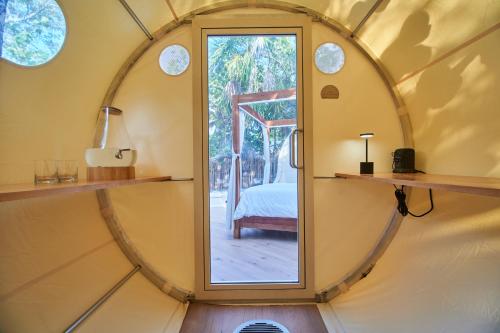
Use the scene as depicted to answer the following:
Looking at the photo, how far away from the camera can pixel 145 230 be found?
1.74 metres

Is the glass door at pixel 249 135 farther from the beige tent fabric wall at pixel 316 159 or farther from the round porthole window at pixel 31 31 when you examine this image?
the round porthole window at pixel 31 31

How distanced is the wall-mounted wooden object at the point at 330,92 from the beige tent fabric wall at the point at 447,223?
40 cm

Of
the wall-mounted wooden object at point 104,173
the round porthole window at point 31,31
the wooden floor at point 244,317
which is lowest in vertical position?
the wooden floor at point 244,317

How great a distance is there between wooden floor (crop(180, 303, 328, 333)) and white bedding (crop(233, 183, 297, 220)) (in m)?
0.63

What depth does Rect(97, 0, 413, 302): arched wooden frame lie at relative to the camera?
1.66m

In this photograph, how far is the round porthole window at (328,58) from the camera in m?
1.72

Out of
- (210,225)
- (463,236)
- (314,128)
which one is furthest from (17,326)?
(463,236)

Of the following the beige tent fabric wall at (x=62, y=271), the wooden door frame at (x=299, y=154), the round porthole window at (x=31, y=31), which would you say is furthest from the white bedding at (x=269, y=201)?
the round porthole window at (x=31, y=31)

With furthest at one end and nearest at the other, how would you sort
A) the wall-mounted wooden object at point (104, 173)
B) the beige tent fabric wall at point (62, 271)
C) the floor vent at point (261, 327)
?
the floor vent at point (261, 327), the wall-mounted wooden object at point (104, 173), the beige tent fabric wall at point (62, 271)

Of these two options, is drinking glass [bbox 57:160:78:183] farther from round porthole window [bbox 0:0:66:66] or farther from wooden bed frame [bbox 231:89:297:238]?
wooden bed frame [bbox 231:89:297:238]

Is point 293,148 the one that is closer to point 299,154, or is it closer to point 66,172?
point 299,154

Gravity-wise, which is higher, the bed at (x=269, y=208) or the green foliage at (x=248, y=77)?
the green foliage at (x=248, y=77)

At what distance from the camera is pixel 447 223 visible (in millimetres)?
1321

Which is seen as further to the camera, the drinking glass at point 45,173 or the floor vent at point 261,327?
the floor vent at point 261,327
